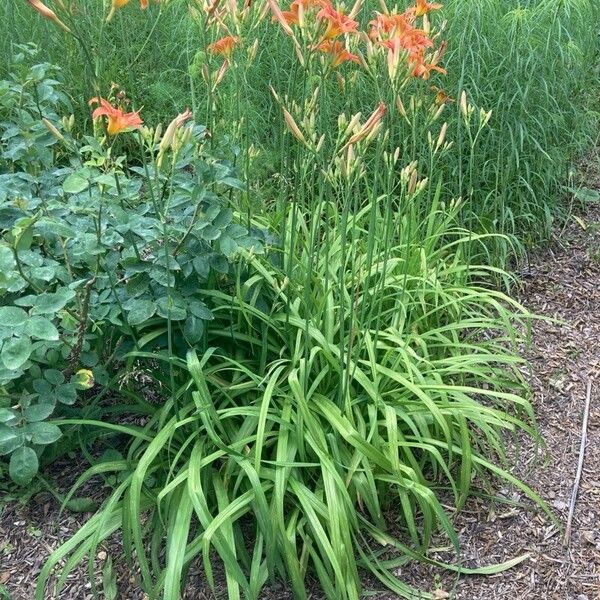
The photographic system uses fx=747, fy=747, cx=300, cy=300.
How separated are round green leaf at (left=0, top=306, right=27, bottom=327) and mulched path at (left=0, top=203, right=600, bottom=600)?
710 millimetres

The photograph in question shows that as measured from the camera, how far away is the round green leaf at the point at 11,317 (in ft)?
6.18

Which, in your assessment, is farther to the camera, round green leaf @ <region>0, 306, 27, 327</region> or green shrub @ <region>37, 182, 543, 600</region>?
green shrub @ <region>37, 182, 543, 600</region>

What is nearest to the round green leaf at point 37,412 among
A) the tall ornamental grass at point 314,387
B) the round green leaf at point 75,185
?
the tall ornamental grass at point 314,387

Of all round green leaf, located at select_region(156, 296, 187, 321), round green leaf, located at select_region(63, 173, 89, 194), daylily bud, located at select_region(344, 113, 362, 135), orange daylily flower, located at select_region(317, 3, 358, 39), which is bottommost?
round green leaf, located at select_region(156, 296, 187, 321)

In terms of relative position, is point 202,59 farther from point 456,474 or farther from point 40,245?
point 456,474

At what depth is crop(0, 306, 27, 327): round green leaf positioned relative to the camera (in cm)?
188

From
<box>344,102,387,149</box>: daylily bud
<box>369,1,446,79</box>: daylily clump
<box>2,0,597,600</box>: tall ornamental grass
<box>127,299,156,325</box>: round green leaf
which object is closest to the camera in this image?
<box>344,102,387,149</box>: daylily bud

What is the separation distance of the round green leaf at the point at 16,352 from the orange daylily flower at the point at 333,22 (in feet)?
3.51

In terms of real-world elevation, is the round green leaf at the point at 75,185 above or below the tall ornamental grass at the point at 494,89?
above

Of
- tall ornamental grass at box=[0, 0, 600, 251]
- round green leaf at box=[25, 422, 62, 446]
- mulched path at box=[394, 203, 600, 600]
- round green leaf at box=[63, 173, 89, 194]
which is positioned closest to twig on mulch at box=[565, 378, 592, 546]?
mulched path at box=[394, 203, 600, 600]

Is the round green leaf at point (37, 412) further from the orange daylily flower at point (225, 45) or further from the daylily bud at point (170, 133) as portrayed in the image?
the orange daylily flower at point (225, 45)

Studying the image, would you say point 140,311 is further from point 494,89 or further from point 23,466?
point 494,89

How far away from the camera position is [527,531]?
234 centimetres

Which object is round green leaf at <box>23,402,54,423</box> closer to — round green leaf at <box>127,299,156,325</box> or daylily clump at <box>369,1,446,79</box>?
round green leaf at <box>127,299,156,325</box>
